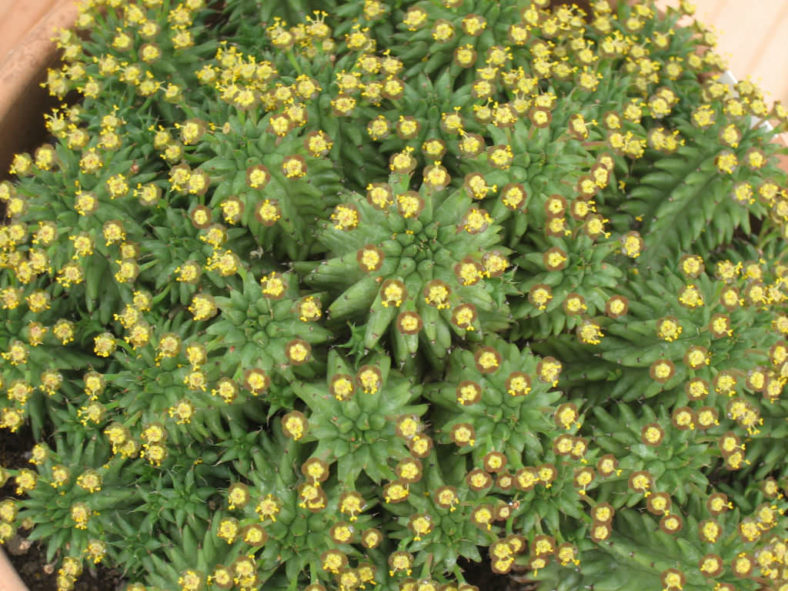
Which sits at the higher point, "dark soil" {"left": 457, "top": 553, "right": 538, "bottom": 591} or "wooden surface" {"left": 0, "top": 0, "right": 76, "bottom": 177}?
"wooden surface" {"left": 0, "top": 0, "right": 76, "bottom": 177}

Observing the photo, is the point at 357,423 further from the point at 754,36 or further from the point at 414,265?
the point at 754,36

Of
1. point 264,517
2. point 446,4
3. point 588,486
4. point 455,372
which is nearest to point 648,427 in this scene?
point 588,486

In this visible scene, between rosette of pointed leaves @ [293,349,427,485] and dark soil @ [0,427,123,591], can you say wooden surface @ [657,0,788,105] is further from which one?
dark soil @ [0,427,123,591]

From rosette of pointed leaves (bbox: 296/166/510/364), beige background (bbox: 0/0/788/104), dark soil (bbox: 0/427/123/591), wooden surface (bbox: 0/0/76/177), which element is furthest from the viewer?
beige background (bbox: 0/0/788/104)

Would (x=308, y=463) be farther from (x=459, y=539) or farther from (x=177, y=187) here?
(x=177, y=187)

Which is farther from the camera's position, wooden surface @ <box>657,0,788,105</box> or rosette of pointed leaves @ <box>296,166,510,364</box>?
wooden surface @ <box>657,0,788,105</box>

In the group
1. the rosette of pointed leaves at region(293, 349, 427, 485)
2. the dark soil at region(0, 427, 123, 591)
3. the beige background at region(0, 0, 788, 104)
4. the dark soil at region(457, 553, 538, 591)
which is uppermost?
the beige background at region(0, 0, 788, 104)

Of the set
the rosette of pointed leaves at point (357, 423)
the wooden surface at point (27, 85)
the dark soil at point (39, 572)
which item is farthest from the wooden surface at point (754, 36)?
the dark soil at point (39, 572)

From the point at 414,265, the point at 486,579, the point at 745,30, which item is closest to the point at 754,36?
the point at 745,30

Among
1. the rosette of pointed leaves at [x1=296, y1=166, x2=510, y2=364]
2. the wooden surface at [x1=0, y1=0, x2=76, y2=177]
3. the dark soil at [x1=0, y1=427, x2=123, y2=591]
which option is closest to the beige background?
the wooden surface at [x1=0, y1=0, x2=76, y2=177]
